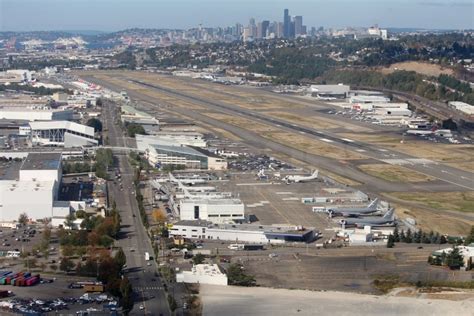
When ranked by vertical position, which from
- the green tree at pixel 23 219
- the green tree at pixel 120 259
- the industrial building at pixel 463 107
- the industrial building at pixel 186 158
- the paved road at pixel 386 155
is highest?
the green tree at pixel 120 259

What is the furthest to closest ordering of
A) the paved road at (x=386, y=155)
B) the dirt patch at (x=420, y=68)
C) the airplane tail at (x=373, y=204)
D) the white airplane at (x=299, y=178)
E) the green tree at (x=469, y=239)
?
1. the dirt patch at (x=420, y=68)
2. the paved road at (x=386, y=155)
3. the white airplane at (x=299, y=178)
4. the airplane tail at (x=373, y=204)
5. the green tree at (x=469, y=239)

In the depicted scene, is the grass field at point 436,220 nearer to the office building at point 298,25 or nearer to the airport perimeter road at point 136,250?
the airport perimeter road at point 136,250

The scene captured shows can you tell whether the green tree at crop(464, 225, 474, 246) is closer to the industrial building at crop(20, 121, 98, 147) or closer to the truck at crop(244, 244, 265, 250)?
the truck at crop(244, 244, 265, 250)

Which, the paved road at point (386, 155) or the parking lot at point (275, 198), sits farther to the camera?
the paved road at point (386, 155)

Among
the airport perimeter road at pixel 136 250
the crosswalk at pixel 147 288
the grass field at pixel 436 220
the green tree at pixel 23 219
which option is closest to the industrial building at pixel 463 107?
the airport perimeter road at pixel 136 250

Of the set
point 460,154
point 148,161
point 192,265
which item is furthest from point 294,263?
point 460,154

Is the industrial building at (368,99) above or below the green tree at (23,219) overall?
below

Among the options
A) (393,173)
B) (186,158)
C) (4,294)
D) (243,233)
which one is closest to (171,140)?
(186,158)

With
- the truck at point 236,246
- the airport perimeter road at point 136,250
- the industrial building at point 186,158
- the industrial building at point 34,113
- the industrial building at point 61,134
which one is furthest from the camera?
the industrial building at point 34,113
